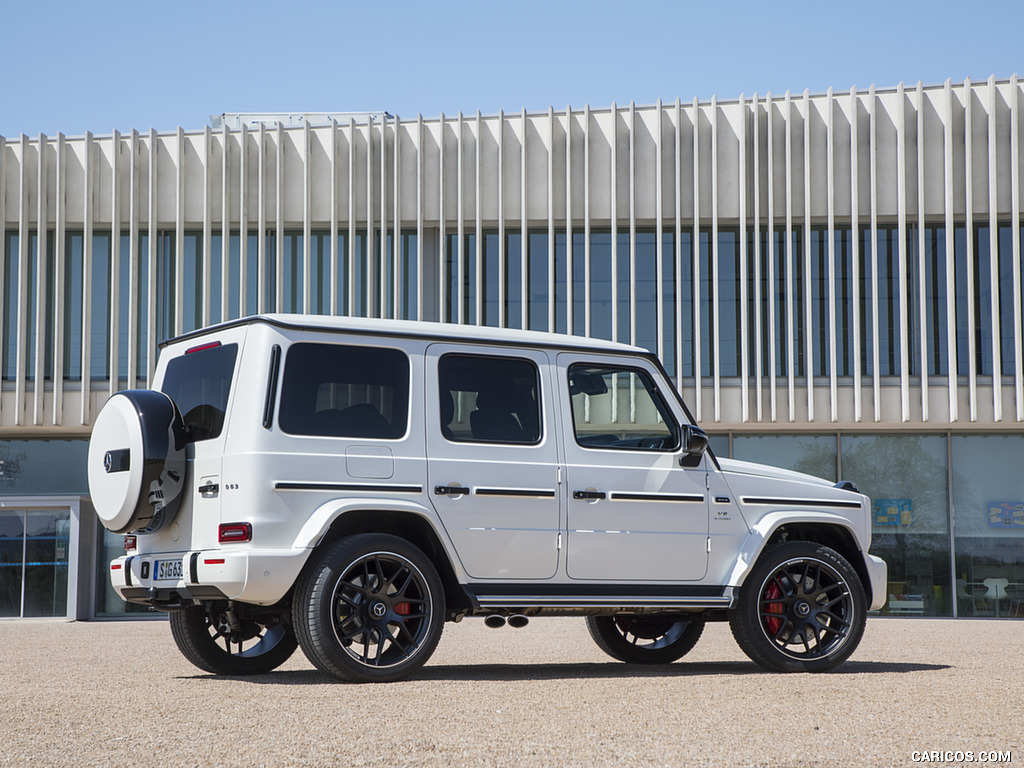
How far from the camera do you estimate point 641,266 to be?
2028 centimetres

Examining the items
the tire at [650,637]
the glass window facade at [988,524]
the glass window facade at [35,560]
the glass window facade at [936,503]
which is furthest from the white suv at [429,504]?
the glass window facade at [35,560]

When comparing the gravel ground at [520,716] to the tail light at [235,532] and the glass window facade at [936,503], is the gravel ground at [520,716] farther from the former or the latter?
the glass window facade at [936,503]

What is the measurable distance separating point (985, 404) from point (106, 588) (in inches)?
555

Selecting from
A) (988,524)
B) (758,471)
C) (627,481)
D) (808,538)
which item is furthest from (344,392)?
(988,524)

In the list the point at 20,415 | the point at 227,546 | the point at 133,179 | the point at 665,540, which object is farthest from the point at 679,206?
the point at 227,546

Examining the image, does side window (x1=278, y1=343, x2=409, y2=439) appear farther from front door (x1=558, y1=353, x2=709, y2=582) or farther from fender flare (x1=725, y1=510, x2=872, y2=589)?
fender flare (x1=725, y1=510, x2=872, y2=589)

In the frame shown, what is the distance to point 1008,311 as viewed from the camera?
19.8 metres

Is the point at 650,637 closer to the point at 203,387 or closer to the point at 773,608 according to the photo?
the point at 773,608

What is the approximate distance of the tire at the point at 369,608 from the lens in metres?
6.83

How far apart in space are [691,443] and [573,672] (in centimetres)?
161

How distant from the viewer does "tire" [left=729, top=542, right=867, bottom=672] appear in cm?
801

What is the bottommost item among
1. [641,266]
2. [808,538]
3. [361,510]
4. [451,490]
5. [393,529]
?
[808,538]

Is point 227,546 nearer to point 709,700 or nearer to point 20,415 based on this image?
point 709,700

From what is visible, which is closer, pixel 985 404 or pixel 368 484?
pixel 368 484
